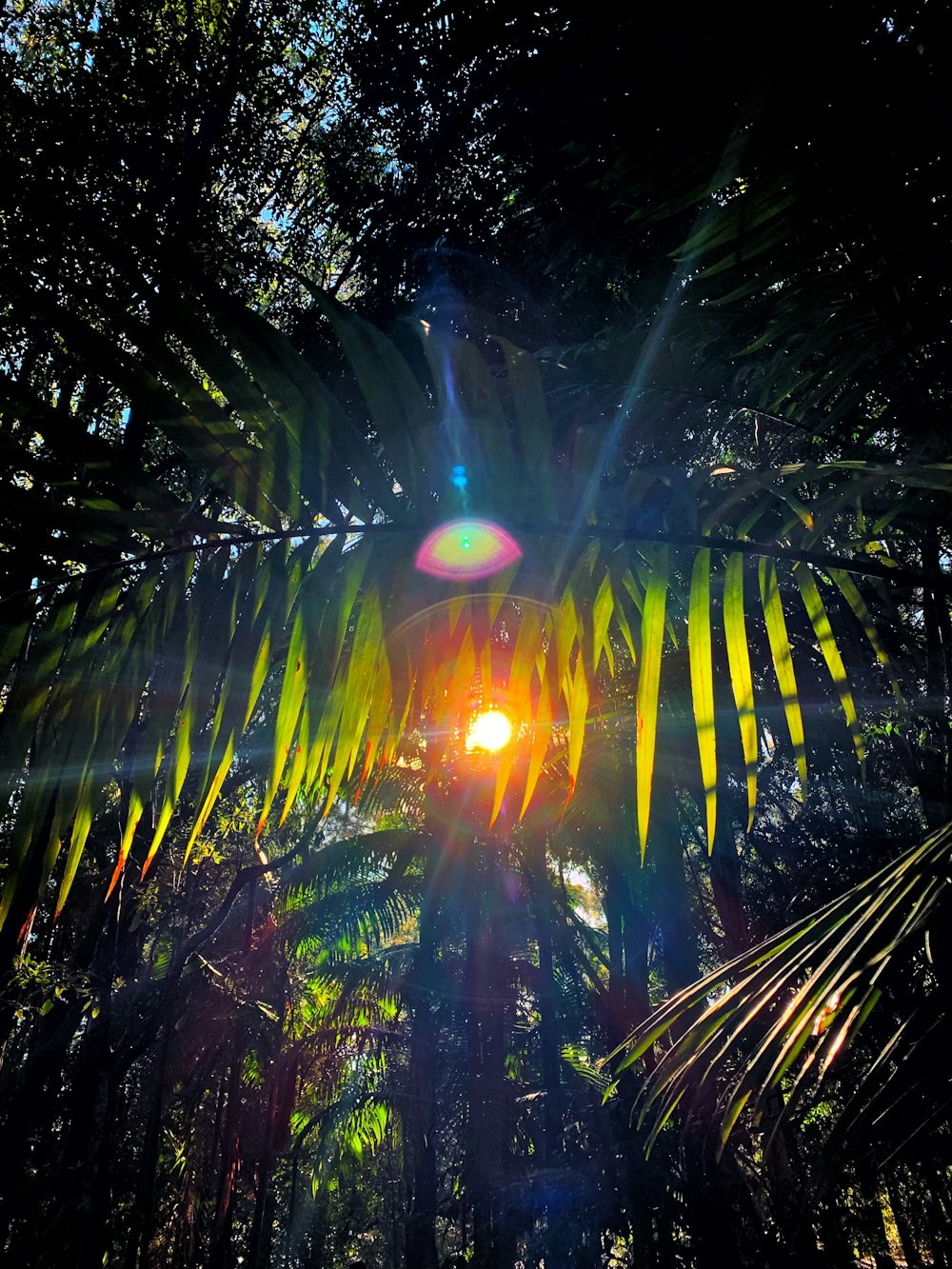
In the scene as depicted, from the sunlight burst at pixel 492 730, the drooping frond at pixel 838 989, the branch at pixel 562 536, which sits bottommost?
the drooping frond at pixel 838 989

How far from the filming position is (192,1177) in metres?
13.2

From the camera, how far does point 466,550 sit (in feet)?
2.96

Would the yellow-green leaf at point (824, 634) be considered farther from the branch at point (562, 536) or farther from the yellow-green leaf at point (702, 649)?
the yellow-green leaf at point (702, 649)

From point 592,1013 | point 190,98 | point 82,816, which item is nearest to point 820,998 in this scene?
point 82,816

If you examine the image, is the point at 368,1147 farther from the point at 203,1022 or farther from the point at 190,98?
the point at 190,98

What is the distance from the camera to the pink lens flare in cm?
87

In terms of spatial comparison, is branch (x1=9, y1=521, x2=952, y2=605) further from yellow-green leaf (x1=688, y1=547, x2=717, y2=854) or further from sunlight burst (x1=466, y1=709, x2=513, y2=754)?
sunlight burst (x1=466, y1=709, x2=513, y2=754)

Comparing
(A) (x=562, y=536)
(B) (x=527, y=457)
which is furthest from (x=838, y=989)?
(B) (x=527, y=457)

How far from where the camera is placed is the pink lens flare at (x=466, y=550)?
87 centimetres

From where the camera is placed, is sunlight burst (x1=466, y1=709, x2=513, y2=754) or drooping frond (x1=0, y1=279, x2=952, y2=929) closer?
drooping frond (x1=0, y1=279, x2=952, y2=929)

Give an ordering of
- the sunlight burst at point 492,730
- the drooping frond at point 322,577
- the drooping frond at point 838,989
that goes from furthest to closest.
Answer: the sunlight burst at point 492,730 < the drooping frond at point 838,989 < the drooping frond at point 322,577

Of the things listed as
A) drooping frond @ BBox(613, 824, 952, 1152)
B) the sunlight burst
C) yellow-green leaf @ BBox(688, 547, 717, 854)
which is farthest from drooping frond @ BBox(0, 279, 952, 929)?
drooping frond @ BBox(613, 824, 952, 1152)

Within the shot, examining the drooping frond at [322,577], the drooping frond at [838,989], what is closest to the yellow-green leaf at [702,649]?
the drooping frond at [322,577]

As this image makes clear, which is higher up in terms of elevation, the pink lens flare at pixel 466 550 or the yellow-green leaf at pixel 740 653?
the pink lens flare at pixel 466 550
